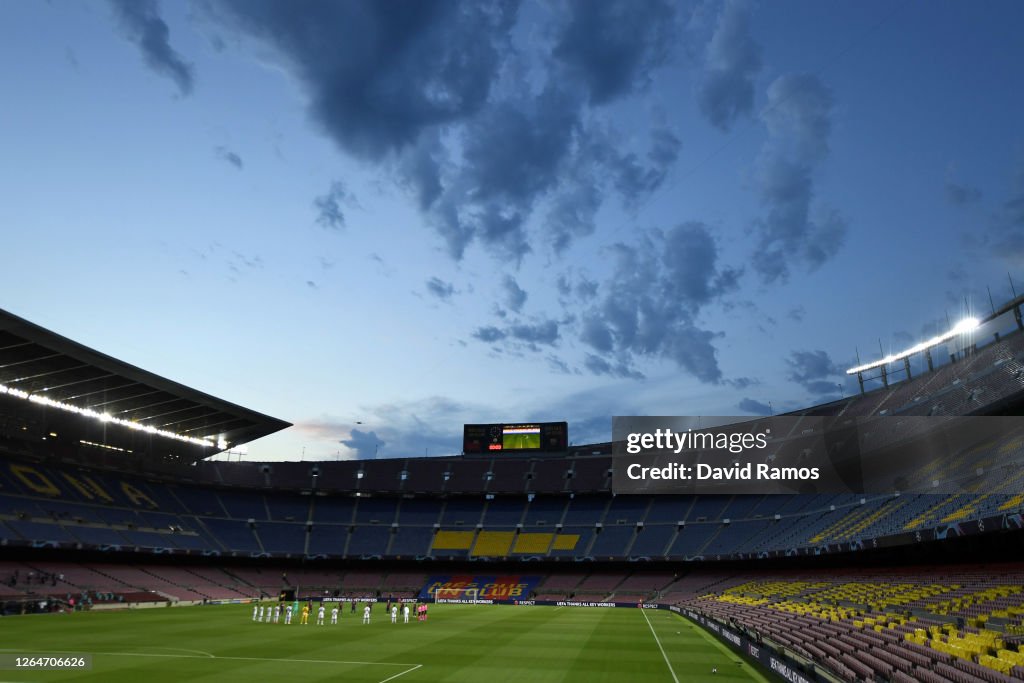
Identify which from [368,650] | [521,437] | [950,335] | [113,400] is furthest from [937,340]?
[113,400]

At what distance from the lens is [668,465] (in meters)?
81.1

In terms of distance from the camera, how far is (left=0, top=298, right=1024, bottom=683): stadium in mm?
24531

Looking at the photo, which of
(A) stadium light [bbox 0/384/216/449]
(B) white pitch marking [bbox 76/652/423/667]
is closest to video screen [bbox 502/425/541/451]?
(A) stadium light [bbox 0/384/216/449]

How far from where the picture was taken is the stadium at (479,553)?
24.5 m

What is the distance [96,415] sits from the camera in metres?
60.9

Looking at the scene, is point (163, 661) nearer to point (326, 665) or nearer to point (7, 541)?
point (326, 665)

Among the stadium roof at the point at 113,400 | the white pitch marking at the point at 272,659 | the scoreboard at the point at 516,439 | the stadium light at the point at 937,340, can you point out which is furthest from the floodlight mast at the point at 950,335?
the stadium roof at the point at 113,400

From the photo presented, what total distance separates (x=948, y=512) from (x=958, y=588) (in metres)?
7.20

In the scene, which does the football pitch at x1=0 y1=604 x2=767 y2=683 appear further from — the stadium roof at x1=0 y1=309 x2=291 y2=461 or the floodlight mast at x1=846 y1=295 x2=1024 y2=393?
the floodlight mast at x1=846 y1=295 x2=1024 y2=393

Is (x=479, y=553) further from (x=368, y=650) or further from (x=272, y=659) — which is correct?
(x=272, y=659)

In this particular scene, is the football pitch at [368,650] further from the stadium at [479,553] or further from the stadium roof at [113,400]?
the stadium roof at [113,400]

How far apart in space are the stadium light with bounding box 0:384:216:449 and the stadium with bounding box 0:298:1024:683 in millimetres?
261

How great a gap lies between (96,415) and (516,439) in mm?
44620

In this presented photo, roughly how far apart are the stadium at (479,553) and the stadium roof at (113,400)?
0.92 feet
